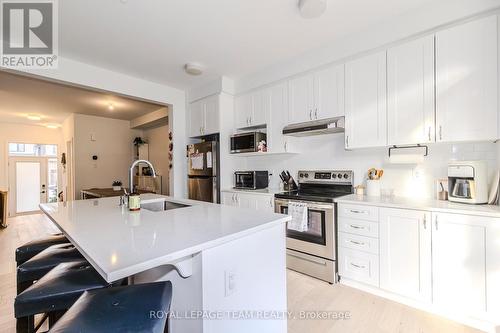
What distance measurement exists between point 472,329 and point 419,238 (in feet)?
2.30

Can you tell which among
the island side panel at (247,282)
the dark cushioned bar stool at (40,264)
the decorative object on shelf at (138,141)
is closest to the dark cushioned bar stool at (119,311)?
the island side panel at (247,282)

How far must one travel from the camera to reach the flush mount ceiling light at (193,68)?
121 inches

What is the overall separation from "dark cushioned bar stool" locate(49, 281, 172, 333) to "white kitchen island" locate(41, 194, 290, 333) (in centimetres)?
5

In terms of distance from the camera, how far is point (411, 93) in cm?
218

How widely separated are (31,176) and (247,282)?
27.1 ft

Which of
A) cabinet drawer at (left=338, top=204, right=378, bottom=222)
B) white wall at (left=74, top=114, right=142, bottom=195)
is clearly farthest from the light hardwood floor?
white wall at (left=74, top=114, right=142, bottom=195)

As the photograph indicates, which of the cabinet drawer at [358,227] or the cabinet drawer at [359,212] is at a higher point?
the cabinet drawer at [359,212]

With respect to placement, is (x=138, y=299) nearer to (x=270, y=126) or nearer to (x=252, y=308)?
(x=252, y=308)

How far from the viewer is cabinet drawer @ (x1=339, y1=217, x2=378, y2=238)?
86.9 inches

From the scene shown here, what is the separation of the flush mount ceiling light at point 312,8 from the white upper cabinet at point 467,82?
1.06m

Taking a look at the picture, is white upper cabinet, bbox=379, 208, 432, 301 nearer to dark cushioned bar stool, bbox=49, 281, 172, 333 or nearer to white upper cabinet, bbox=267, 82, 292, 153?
white upper cabinet, bbox=267, 82, 292, 153

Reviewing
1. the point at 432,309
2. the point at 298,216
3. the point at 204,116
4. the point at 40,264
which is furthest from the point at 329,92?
the point at 40,264

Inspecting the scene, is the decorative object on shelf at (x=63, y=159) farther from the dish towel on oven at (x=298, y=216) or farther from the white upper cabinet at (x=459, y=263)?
the white upper cabinet at (x=459, y=263)

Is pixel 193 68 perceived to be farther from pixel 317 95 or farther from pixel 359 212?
pixel 359 212
